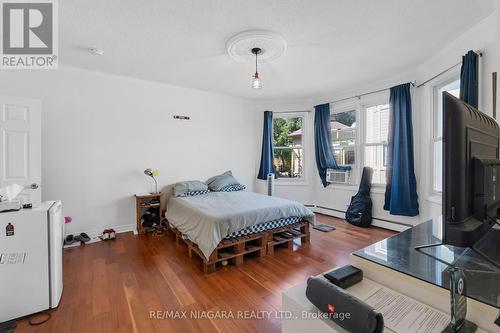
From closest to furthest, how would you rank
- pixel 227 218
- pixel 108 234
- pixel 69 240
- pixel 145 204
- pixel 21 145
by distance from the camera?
pixel 227 218 → pixel 21 145 → pixel 69 240 → pixel 108 234 → pixel 145 204

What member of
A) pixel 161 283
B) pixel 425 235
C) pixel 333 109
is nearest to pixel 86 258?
pixel 161 283

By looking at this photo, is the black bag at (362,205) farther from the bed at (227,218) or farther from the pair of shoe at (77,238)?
the pair of shoe at (77,238)

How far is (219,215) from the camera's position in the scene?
2449 millimetres

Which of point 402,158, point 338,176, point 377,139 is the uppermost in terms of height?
point 377,139

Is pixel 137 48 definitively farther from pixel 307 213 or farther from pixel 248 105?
pixel 307 213

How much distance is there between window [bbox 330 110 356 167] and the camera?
4340 millimetres

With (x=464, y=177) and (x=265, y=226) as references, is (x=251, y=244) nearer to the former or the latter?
(x=265, y=226)

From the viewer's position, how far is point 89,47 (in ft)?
8.55

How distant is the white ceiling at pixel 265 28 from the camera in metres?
1.96

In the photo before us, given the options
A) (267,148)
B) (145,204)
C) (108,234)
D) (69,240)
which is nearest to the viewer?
(69,240)

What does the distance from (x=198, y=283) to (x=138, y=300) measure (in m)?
0.51

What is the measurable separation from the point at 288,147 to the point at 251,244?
2.78 metres

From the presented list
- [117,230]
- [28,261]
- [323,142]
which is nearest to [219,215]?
[28,261]
